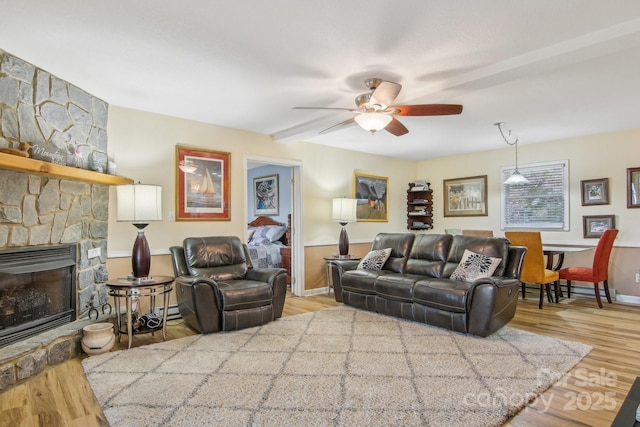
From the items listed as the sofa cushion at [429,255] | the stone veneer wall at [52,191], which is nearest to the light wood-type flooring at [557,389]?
the stone veneer wall at [52,191]

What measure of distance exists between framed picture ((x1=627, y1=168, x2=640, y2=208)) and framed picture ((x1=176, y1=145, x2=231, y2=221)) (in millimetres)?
5235

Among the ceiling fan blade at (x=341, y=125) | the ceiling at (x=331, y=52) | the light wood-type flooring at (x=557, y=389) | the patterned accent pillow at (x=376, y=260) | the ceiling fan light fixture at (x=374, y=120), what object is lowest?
the light wood-type flooring at (x=557, y=389)

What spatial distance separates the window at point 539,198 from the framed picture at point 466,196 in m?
0.34

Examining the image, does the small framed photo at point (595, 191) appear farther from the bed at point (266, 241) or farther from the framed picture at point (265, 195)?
the framed picture at point (265, 195)

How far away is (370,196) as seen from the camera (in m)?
6.53

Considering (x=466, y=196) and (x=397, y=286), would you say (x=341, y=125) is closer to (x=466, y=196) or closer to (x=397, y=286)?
(x=397, y=286)

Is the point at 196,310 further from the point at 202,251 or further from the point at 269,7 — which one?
the point at 269,7

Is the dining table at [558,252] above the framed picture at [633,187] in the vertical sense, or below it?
below

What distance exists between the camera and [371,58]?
2803mm

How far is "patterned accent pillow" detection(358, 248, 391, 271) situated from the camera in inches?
185

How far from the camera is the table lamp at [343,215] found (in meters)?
5.58

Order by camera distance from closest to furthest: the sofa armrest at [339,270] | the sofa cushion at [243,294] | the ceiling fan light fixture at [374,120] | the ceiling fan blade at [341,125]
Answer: the ceiling fan light fixture at [374,120] → the sofa cushion at [243,294] → the ceiling fan blade at [341,125] → the sofa armrest at [339,270]

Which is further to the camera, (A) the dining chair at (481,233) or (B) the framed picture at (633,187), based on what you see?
(A) the dining chair at (481,233)

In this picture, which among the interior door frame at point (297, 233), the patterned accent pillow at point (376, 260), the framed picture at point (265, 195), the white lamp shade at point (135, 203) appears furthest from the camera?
the framed picture at point (265, 195)
